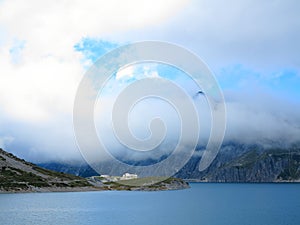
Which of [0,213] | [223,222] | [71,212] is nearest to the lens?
[223,222]

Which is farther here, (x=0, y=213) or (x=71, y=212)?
(x=71, y=212)

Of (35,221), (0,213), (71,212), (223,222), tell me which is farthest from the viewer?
(71,212)

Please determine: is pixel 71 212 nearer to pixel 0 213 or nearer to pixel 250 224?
pixel 0 213

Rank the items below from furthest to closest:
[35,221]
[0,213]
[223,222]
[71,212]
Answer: [71,212] < [0,213] < [223,222] < [35,221]

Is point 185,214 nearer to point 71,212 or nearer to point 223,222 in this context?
point 223,222

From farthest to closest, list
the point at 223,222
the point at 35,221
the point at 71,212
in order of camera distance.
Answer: the point at 71,212 < the point at 223,222 < the point at 35,221

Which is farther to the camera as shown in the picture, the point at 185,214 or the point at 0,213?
the point at 185,214

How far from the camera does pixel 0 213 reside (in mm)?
132750

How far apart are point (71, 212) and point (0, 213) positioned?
2570cm

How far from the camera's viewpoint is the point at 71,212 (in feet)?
470

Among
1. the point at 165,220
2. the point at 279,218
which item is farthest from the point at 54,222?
the point at 279,218

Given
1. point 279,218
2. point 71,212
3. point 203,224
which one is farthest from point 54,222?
point 279,218

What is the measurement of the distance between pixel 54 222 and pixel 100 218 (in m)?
19.4

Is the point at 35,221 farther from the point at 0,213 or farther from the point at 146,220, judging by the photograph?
the point at 146,220
